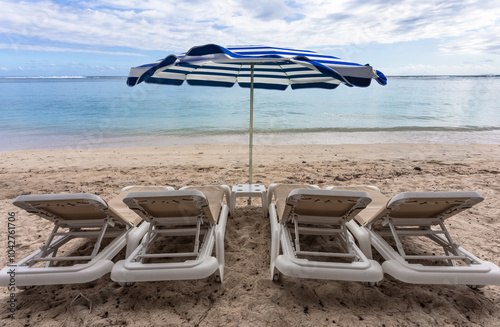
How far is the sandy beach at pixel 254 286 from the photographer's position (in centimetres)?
205

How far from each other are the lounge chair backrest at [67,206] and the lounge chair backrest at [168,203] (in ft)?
0.85

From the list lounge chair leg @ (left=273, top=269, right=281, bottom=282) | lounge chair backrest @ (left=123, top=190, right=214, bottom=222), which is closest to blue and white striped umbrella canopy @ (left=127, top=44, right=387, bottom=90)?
lounge chair backrest @ (left=123, top=190, right=214, bottom=222)

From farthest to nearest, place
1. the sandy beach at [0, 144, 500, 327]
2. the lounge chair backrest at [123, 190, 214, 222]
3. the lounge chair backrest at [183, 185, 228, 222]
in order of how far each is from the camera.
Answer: the lounge chair backrest at [183, 185, 228, 222] < the lounge chair backrest at [123, 190, 214, 222] < the sandy beach at [0, 144, 500, 327]

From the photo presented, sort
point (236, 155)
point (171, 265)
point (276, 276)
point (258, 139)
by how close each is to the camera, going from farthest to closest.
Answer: point (258, 139)
point (236, 155)
point (276, 276)
point (171, 265)

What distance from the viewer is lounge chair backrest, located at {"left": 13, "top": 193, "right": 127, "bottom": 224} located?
2098 millimetres

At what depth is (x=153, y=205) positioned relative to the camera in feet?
7.65

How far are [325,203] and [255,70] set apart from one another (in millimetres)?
2580

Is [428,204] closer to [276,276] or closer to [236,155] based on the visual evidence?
[276,276]

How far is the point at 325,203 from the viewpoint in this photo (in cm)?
238

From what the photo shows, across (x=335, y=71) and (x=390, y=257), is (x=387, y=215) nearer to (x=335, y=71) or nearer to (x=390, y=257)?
(x=390, y=257)

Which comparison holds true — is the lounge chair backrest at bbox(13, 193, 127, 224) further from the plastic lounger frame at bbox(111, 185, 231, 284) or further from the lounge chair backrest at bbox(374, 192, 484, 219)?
the lounge chair backrest at bbox(374, 192, 484, 219)

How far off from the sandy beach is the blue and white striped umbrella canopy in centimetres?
184

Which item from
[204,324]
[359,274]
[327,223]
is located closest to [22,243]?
[204,324]

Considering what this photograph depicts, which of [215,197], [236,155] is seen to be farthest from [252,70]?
[236,155]
